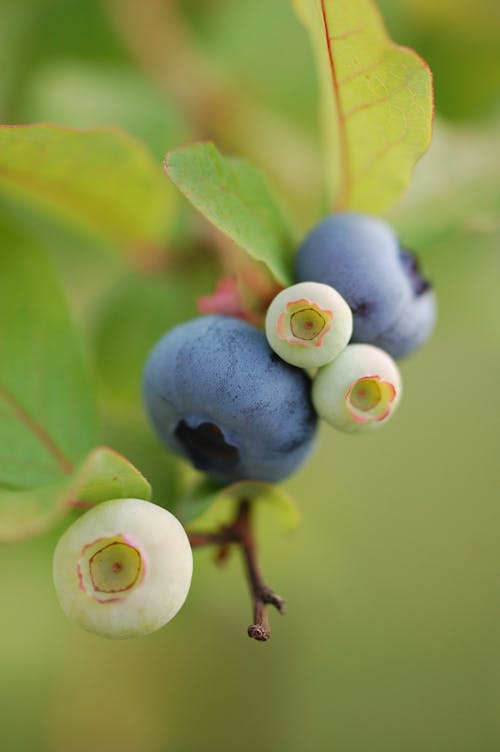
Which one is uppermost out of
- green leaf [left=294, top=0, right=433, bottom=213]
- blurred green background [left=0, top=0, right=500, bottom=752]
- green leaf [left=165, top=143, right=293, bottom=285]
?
green leaf [left=294, top=0, right=433, bottom=213]

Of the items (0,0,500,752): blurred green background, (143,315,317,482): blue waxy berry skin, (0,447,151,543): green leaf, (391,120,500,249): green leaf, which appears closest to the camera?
(0,447,151,543): green leaf

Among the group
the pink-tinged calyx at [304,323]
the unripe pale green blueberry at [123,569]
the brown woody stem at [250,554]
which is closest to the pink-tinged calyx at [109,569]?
the unripe pale green blueberry at [123,569]

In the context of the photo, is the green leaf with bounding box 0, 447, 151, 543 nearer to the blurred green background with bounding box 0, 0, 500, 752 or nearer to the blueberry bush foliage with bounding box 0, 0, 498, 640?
the blueberry bush foliage with bounding box 0, 0, 498, 640

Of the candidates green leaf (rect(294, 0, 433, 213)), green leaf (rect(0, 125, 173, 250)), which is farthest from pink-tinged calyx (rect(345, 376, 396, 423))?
green leaf (rect(0, 125, 173, 250))

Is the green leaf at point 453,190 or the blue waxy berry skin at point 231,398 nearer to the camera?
the blue waxy berry skin at point 231,398

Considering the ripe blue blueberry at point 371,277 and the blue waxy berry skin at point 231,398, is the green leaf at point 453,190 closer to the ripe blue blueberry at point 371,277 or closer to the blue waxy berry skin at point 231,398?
the ripe blue blueberry at point 371,277

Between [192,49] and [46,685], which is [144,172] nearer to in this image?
[192,49]
